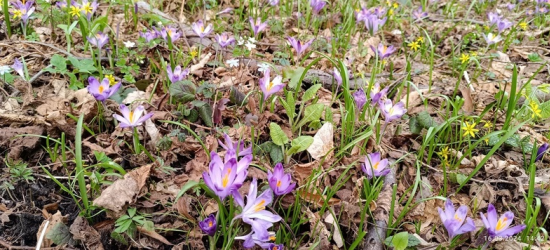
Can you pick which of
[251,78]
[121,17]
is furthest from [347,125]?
[121,17]

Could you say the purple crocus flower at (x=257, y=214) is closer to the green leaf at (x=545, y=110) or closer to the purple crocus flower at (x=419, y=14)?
the green leaf at (x=545, y=110)

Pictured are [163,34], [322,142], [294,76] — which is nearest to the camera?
[322,142]

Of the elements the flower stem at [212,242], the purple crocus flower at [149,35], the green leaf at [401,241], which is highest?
the purple crocus flower at [149,35]

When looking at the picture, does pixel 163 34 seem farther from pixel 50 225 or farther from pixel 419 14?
pixel 419 14

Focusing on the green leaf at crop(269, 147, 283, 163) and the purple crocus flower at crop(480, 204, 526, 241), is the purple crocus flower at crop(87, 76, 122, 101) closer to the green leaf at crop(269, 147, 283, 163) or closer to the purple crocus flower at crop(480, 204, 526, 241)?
the green leaf at crop(269, 147, 283, 163)

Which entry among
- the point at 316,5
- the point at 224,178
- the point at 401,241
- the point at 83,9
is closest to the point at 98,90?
the point at 224,178

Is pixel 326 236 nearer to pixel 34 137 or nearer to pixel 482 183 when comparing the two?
pixel 482 183

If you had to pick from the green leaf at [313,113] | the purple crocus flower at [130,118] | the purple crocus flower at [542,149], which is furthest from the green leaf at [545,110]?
the purple crocus flower at [130,118]
